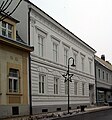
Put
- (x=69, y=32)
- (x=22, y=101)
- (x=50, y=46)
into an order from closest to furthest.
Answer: (x=22, y=101) < (x=50, y=46) < (x=69, y=32)

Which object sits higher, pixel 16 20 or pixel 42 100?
pixel 16 20

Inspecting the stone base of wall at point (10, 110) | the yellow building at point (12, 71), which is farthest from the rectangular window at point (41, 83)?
the stone base of wall at point (10, 110)

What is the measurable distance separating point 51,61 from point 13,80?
8.83 meters

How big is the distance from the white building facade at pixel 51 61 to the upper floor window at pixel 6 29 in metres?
2.10

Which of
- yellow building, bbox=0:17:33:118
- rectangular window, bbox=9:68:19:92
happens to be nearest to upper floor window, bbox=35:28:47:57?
yellow building, bbox=0:17:33:118

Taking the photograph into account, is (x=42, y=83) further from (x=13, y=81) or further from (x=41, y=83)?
(x=13, y=81)

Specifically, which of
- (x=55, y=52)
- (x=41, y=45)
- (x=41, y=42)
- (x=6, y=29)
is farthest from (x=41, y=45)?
(x=6, y=29)

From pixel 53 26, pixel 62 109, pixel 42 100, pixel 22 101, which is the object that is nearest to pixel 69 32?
pixel 53 26

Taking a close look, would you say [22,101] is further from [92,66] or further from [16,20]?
[92,66]

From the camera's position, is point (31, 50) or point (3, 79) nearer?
point (3, 79)

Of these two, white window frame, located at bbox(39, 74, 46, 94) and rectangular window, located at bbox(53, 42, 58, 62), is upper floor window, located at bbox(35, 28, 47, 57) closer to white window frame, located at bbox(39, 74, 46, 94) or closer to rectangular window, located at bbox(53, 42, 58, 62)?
white window frame, located at bbox(39, 74, 46, 94)

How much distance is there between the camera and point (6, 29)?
91.4 feet

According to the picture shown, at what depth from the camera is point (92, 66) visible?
55844 mm

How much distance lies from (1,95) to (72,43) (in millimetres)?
20470
